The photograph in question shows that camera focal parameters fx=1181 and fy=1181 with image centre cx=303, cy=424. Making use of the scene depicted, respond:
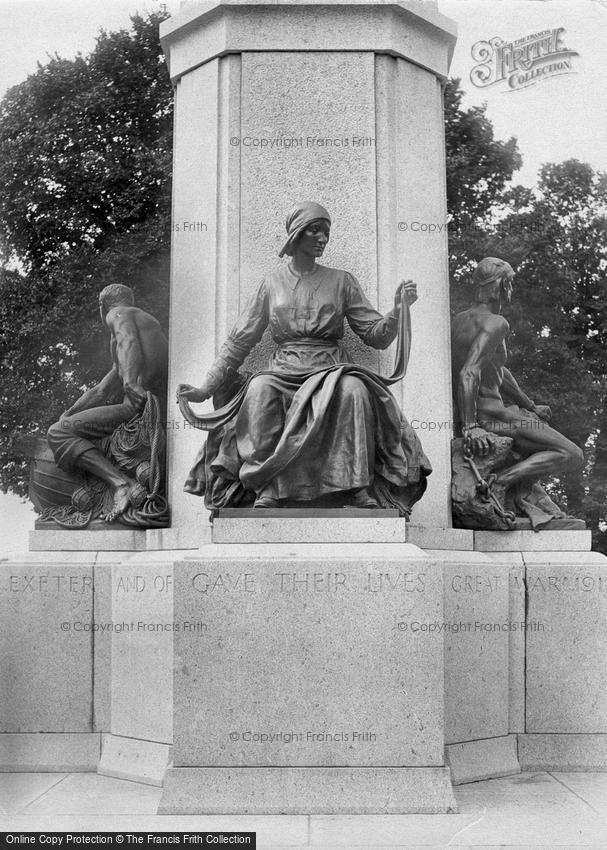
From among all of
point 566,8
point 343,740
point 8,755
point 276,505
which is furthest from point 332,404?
point 566,8

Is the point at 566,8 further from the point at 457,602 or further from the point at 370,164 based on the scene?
the point at 457,602

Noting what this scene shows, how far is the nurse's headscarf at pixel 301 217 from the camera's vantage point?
367 inches

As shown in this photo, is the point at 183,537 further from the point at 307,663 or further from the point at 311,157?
the point at 311,157

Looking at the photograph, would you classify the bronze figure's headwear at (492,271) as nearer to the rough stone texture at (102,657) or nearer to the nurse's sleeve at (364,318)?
the nurse's sleeve at (364,318)

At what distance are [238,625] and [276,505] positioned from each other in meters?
1.00

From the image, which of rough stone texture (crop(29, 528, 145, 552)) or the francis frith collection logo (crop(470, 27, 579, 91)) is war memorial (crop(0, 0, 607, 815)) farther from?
the francis frith collection logo (crop(470, 27, 579, 91))

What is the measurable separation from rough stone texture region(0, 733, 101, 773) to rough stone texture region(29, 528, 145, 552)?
Answer: 5.38ft

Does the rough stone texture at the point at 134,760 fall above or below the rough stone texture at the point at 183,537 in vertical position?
below

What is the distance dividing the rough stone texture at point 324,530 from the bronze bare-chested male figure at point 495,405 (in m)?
2.26

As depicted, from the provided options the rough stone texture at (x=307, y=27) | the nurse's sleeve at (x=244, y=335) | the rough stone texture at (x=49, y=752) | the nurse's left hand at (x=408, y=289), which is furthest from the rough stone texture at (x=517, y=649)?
the rough stone texture at (x=307, y=27)

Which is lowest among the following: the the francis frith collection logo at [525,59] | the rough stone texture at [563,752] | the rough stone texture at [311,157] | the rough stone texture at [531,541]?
the rough stone texture at [563,752]

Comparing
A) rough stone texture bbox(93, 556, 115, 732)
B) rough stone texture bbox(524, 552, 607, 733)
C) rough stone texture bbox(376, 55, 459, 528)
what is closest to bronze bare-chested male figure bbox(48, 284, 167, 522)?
rough stone texture bbox(93, 556, 115, 732)

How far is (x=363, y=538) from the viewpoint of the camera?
882cm

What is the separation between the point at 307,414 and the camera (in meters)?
8.96
